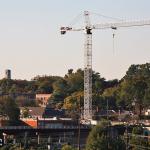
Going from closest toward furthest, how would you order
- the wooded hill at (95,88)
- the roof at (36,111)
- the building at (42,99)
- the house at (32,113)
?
1. the house at (32,113)
2. the roof at (36,111)
3. the wooded hill at (95,88)
4. the building at (42,99)

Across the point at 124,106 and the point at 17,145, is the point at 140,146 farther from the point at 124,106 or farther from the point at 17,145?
the point at 124,106

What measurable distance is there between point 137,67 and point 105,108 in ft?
76.4

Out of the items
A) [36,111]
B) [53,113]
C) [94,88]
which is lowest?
[53,113]

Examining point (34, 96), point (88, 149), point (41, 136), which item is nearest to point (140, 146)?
point (88, 149)

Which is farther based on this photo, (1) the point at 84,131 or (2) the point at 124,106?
(2) the point at 124,106

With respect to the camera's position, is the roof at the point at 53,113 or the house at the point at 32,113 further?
the roof at the point at 53,113

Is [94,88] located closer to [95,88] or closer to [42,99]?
[95,88]

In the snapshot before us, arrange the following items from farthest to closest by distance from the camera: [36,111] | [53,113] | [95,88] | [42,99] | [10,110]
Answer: [42,99] < [95,88] < [36,111] < [53,113] < [10,110]

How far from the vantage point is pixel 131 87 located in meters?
74.3

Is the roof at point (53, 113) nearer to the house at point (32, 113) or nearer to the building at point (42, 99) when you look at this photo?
the house at point (32, 113)

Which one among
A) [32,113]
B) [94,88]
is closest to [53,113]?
[32,113]

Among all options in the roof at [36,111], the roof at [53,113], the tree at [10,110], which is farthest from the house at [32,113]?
the tree at [10,110]

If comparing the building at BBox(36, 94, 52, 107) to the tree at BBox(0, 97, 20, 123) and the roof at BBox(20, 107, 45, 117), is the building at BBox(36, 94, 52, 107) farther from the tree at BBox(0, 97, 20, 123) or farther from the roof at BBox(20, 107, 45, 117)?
the tree at BBox(0, 97, 20, 123)

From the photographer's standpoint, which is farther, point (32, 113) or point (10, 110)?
point (32, 113)
